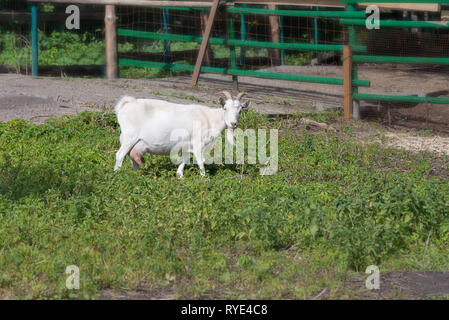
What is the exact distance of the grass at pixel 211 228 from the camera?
550cm

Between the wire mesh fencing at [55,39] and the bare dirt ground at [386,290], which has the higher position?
the wire mesh fencing at [55,39]

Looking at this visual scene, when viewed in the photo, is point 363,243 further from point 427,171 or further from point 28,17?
point 28,17

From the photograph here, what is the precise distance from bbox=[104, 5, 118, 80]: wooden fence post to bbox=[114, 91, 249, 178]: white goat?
18.8ft

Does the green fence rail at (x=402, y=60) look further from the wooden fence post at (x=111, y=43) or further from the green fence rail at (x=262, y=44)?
the wooden fence post at (x=111, y=43)

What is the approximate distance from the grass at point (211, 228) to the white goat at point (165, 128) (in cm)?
24

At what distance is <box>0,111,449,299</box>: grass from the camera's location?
18.1 feet

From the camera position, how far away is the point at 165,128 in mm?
8664

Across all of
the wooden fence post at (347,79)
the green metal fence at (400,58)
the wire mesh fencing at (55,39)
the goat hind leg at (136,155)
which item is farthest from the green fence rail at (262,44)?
the goat hind leg at (136,155)

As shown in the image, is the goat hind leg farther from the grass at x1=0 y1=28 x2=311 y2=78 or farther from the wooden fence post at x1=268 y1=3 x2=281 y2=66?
the wooden fence post at x1=268 y1=3 x2=281 y2=66

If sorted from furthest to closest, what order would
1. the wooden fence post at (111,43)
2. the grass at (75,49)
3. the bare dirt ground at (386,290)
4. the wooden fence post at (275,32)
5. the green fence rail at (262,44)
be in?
the wooden fence post at (275,32) → the grass at (75,49) → the wooden fence post at (111,43) → the green fence rail at (262,44) → the bare dirt ground at (386,290)

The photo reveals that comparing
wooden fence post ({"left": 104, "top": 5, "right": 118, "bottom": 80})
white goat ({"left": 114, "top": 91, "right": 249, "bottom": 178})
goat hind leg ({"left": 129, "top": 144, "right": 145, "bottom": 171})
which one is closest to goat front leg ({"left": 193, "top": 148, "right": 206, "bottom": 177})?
white goat ({"left": 114, "top": 91, "right": 249, "bottom": 178})

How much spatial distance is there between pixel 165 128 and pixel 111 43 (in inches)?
245

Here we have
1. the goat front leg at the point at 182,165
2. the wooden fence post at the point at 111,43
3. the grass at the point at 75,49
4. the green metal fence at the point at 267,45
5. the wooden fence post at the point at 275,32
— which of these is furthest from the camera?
the wooden fence post at the point at 275,32
